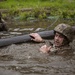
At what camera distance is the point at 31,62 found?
813 centimetres

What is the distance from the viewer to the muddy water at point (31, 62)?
7312 mm

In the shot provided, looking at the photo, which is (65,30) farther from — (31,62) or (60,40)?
(31,62)

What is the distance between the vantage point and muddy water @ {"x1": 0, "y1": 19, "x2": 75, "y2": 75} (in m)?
7.31

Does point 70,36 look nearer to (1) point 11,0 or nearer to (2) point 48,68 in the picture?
(2) point 48,68

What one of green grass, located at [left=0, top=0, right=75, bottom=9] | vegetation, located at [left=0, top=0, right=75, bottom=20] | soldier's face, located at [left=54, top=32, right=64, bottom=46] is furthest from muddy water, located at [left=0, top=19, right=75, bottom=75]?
green grass, located at [left=0, top=0, right=75, bottom=9]

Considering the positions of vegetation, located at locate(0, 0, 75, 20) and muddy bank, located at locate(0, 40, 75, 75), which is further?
vegetation, located at locate(0, 0, 75, 20)

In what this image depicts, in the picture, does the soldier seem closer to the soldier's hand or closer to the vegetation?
the soldier's hand

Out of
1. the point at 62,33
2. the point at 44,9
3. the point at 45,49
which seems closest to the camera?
the point at 62,33

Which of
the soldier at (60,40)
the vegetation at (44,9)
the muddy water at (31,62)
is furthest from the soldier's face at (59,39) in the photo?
the vegetation at (44,9)

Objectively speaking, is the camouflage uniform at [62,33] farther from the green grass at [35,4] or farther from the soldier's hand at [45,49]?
the green grass at [35,4]

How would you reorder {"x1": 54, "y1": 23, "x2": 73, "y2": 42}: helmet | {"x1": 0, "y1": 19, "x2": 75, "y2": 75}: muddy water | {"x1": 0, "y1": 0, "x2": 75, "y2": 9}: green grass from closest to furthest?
{"x1": 0, "y1": 19, "x2": 75, "y2": 75}: muddy water
{"x1": 54, "y1": 23, "x2": 73, "y2": 42}: helmet
{"x1": 0, "y1": 0, "x2": 75, "y2": 9}: green grass

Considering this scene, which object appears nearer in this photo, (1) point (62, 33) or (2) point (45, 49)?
(1) point (62, 33)

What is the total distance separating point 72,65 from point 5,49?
2455 millimetres

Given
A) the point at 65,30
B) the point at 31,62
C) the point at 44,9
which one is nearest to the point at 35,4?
the point at 44,9
